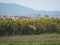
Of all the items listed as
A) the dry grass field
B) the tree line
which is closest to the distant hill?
the tree line

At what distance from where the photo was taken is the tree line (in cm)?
275

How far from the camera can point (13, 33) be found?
274 cm

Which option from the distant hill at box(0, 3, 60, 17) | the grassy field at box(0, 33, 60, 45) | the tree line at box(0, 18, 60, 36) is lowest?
the grassy field at box(0, 33, 60, 45)

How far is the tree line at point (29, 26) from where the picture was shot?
2752 mm

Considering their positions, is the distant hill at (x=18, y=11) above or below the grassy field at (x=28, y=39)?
above

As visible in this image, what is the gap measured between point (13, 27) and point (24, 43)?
38 centimetres

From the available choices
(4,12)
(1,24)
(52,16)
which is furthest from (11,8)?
(52,16)

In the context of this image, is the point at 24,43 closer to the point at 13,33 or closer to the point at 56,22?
the point at 13,33

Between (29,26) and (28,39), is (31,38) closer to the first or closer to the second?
(28,39)

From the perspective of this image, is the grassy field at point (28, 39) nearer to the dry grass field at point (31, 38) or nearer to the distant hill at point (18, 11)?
the dry grass field at point (31, 38)

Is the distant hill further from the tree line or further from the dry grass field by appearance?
the dry grass field

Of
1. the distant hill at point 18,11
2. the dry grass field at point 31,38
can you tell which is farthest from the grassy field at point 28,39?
the distant hill at point 18,11

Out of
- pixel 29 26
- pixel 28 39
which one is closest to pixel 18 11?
pixel 29 26

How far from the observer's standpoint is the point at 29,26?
277 centimetres
